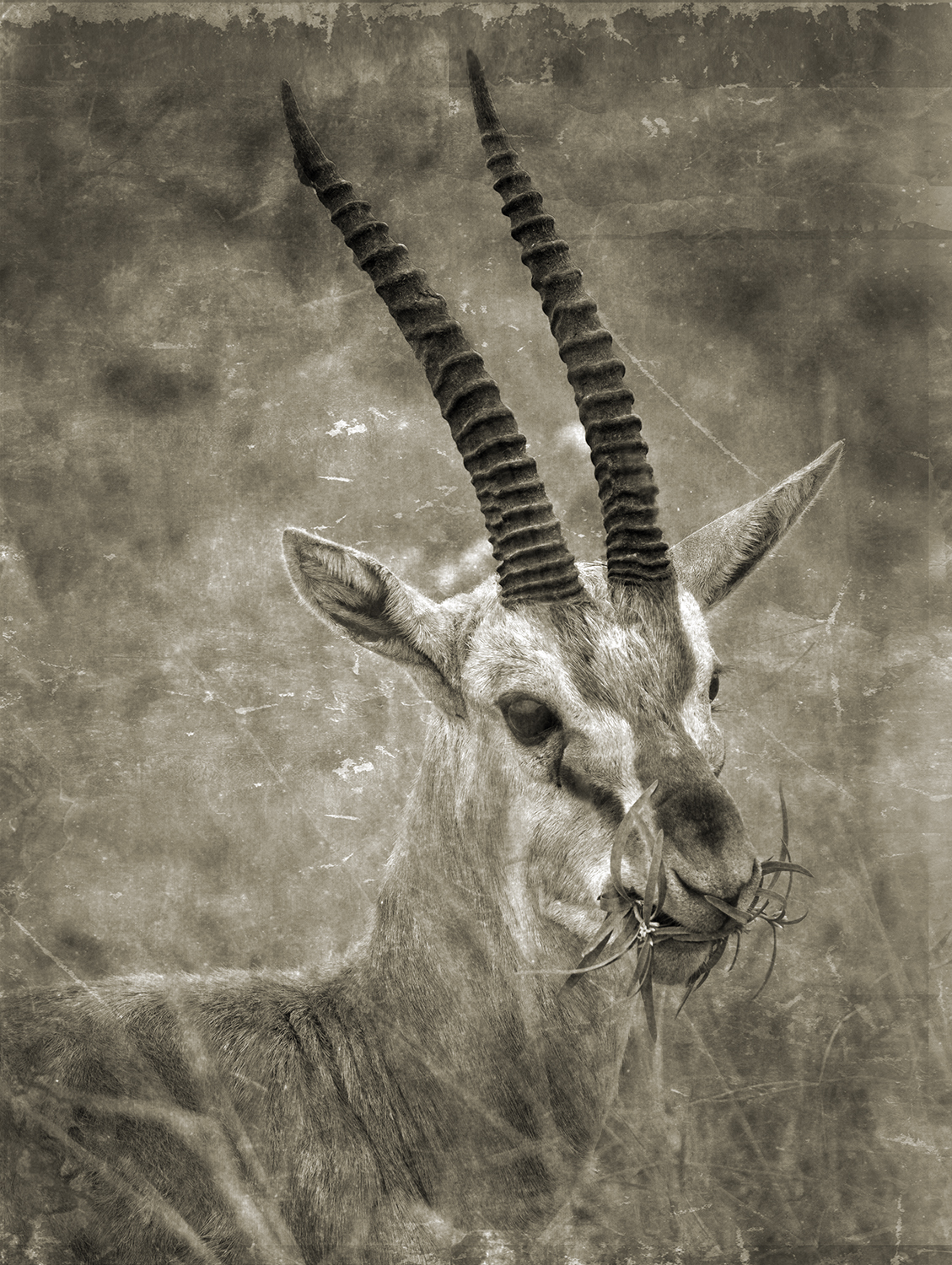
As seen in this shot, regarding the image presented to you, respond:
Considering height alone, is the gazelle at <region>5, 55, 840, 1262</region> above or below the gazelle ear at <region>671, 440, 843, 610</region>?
below

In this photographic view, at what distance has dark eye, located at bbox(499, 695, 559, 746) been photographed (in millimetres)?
3035

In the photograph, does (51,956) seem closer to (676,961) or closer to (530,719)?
(530,719)

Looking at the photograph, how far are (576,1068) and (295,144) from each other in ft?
10.9

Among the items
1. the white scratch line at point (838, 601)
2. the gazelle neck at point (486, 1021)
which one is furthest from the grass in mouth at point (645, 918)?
the white scratch line at point (838, 601)

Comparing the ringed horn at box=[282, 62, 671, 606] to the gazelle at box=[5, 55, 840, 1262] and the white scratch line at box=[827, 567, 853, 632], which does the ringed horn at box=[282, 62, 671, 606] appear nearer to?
the gazelle at box=[5, 55, 840, 1262]

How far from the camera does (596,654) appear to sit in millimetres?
3014

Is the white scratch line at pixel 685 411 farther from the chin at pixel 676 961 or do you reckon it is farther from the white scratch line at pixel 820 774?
the chin at pixel 676 961

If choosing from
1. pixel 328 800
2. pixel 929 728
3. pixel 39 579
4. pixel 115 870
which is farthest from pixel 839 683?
pixel 39 579

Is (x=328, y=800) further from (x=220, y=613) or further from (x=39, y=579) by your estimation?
(x=39, y=579)

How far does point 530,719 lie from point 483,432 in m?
0.90

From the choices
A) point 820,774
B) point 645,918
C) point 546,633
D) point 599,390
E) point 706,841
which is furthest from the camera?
point 820,774

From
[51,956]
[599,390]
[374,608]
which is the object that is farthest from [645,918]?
[51,956]

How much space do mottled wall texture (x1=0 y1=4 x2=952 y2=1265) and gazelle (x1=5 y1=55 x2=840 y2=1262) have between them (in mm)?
427

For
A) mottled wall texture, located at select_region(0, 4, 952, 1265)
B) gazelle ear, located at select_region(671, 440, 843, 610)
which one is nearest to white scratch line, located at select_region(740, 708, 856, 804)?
mottled wall texture, located at select_region(0, 4, 952, 1265)
